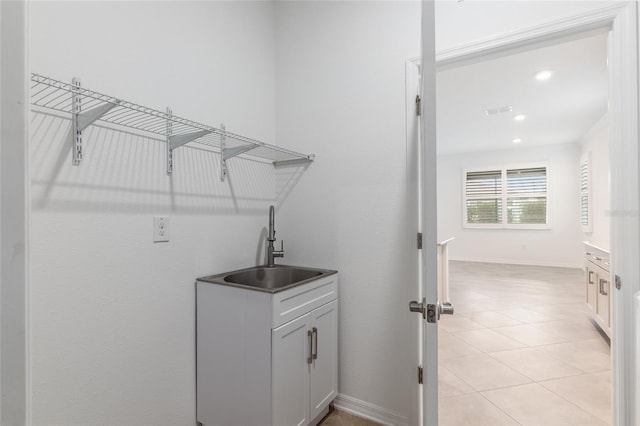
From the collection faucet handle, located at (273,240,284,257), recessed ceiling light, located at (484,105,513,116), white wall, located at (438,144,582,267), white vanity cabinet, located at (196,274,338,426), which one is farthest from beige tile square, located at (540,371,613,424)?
white wall, located at (438,144,582,267)

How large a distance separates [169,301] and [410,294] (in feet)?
4.20

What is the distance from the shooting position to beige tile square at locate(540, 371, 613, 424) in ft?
6.26

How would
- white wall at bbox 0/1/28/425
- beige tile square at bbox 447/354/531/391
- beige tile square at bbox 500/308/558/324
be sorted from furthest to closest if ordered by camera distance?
beige tile square at bbox 500/308/558/324, beige tile square at bbox 447/354/531/391, white wall at bbox 0/1/28/425

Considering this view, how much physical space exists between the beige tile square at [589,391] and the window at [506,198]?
538cm

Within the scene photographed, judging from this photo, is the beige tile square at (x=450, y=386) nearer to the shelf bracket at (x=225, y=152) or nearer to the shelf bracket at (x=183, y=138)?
the shelf bracket at (x=225, y=152)

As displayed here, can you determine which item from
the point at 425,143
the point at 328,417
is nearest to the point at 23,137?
the point at 425,143

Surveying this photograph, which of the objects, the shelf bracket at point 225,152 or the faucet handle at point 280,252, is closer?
the shelf bracket at point 225,152

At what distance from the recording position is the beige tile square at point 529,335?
115 inches

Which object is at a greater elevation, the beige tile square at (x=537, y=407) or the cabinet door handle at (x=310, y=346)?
the cabinet door handle at (x=310, y=346)

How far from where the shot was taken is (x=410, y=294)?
1.75 m

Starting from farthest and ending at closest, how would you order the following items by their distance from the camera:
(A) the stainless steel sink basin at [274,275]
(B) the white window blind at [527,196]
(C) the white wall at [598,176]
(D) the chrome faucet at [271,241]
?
(B) the white window blind at [527,196] → (C) the white wall at [598,176] → (D) the chrome faucet at [271,241] → (A) the stainless steel sink basin at [274,275]

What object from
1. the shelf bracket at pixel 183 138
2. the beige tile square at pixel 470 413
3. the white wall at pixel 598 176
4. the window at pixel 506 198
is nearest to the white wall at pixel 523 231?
the window at pixel 506 198

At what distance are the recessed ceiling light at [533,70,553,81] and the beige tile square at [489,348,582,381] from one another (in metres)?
2.79

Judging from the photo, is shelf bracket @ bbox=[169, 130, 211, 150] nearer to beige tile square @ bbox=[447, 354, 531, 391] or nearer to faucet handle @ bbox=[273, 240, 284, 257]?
faucet handle @ bbox=[273, 240, 284, 257]
